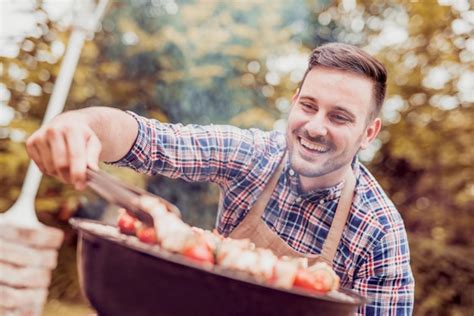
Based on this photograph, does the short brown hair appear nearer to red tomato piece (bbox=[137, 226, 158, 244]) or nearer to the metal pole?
red tomato piece (bbox=[137, 226, 158, 244])

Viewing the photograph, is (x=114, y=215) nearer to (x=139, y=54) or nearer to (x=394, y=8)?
(x=139, y=54)

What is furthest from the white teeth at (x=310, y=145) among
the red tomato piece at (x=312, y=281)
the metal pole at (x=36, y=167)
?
the metal pole at (x=36, y=167)

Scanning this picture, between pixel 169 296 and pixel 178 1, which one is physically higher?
pixel 178 1

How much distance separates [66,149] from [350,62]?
0.64 metres

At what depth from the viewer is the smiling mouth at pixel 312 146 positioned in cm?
109

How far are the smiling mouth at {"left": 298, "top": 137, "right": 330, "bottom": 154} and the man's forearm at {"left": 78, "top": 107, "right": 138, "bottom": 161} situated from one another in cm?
35

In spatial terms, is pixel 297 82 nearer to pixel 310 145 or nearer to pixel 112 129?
pixel 310 145

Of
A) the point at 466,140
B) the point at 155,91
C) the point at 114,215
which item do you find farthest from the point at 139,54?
the point at 466,140

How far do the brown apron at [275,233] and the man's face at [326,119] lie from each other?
69mm

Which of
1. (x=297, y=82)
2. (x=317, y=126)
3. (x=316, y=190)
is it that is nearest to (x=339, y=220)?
(x=316, y=190)

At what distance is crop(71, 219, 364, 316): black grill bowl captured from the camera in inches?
20.9

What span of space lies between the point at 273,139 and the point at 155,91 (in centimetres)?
105

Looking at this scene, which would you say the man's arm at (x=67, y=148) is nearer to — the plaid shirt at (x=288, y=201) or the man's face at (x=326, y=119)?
the plaid shirt at (x=288, y=201)

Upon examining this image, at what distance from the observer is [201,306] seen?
0.54 m
